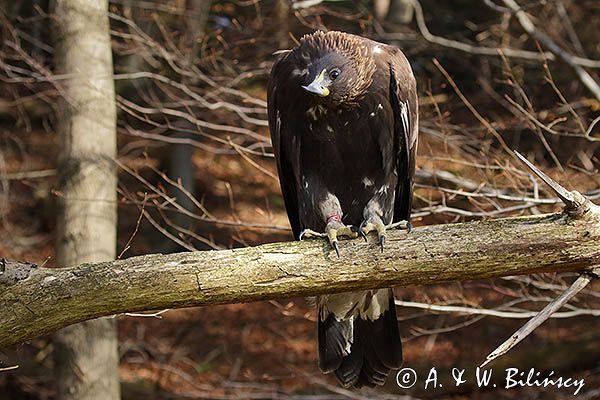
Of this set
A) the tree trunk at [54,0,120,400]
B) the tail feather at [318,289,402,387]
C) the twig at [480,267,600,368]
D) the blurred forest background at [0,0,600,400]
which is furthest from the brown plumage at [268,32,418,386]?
the tree trunk at [54,0,120,400]

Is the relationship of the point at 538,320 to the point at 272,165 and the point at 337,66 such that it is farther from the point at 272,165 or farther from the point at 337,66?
the point at 272,165

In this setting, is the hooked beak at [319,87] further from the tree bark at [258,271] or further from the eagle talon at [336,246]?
the tree bark at [258,271]

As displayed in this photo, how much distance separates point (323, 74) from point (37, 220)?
8533 millimetres

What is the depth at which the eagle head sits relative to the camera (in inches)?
165

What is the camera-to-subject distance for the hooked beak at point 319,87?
13.3 feet

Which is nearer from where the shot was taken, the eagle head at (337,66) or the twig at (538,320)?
the twig at (538,320)

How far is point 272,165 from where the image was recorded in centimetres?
1262

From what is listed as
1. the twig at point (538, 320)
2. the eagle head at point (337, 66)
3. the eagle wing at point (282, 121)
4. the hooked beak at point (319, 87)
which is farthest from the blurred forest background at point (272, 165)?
the twig at point (538, 320)

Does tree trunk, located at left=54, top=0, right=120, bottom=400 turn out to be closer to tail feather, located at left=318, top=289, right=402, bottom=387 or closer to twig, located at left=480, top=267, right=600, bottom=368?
tail feather, located at left=318, top=289, right=402, bottom=387

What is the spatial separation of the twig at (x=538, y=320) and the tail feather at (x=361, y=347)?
123 centimetres

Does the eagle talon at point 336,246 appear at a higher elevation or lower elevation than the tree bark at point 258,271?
higher

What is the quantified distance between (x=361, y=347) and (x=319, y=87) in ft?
4.32

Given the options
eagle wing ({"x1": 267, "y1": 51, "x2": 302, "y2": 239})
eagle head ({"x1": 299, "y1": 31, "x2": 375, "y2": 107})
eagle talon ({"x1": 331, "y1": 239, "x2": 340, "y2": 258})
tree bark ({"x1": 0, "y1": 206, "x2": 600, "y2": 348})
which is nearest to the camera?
tree bark ({"x1": 0, "y1": 206, "x2": 600, "y2": 348})

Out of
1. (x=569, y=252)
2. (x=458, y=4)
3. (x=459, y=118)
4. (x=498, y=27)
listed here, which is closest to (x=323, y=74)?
(x=569, y=252)
